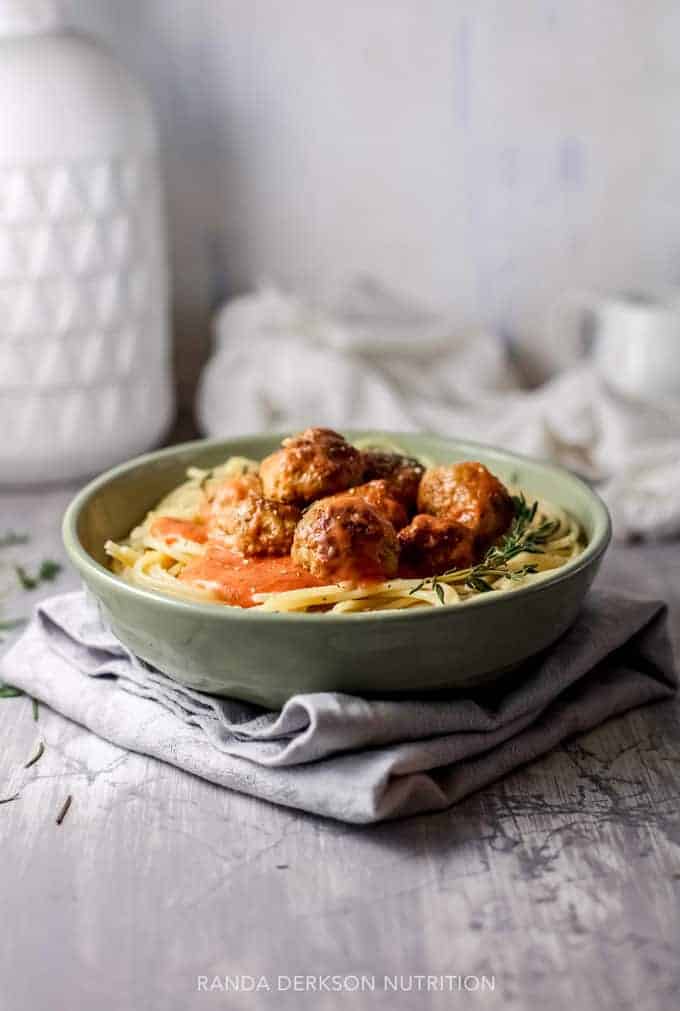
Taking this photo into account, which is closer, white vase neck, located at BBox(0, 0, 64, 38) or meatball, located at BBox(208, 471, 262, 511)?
meatball, located at BBox(208, 471, 262, 511)

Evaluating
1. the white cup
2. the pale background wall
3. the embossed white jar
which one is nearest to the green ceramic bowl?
the embossed white jar

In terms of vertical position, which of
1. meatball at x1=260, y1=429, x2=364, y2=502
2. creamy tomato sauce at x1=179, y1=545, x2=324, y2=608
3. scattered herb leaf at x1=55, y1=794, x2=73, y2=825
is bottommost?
scattered herb leaf at x1=55, y1=794, x2=73, y2=825

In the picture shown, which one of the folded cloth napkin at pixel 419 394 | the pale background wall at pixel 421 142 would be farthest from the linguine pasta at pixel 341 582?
the pale background wall at pixel 421 142

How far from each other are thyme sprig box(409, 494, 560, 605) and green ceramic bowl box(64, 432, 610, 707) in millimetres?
94

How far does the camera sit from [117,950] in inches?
63.1

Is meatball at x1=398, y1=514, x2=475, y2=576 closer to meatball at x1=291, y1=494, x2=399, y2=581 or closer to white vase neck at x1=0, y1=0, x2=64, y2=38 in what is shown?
meatball at x1=291, y1=494, x2=399, y2=581

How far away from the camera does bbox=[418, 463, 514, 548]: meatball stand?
2109 millimetres

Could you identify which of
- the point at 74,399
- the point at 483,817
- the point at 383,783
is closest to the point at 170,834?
the point at 383,783

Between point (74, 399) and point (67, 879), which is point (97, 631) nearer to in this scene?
point (67, 879)

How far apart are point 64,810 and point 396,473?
79cm

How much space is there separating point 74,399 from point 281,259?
0.95m

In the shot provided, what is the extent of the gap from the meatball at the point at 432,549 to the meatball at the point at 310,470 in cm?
15

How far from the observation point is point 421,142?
3.79m

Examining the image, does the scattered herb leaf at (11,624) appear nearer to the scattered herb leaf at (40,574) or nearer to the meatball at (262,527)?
the scattered herb leaf at (40,574)
